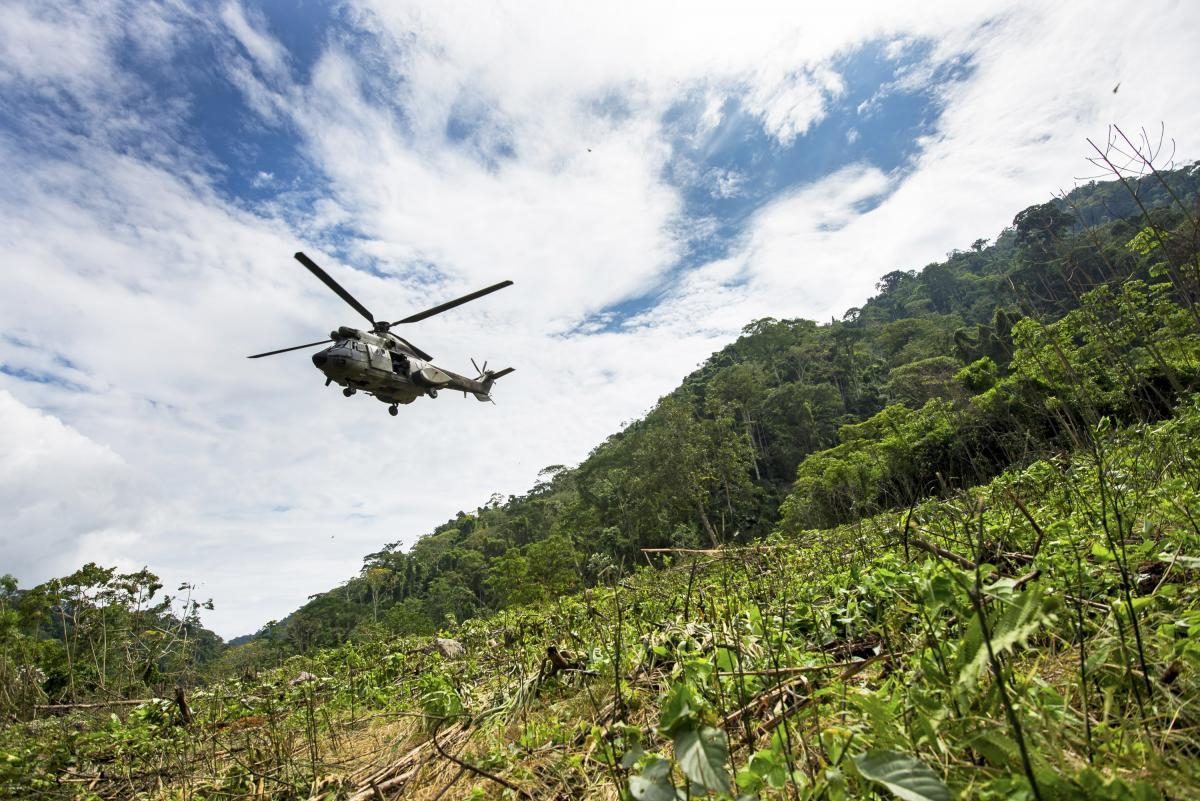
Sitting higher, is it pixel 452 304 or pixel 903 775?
pixel 452 304

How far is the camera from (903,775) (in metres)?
0.78

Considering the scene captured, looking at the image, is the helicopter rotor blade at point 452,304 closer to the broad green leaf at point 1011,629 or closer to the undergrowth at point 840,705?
the undergrowth at point 840,705

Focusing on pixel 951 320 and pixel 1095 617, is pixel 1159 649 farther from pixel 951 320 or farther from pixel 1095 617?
pixel 951 320

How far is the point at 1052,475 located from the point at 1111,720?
5527 mm

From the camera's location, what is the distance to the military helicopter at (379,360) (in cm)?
1109

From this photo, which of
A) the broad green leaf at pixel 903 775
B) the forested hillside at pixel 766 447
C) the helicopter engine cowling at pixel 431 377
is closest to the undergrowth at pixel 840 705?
the broad green leaf at pixel 903 775

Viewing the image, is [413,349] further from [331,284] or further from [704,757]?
[704,757]

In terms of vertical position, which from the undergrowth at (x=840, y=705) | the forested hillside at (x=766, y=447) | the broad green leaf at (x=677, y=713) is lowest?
the undergrowth at (x=840, y=705)

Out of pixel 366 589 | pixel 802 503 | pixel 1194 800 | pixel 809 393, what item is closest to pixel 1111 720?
pixel 1194 800

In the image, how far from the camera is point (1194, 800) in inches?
29.9

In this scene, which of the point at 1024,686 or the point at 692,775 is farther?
the point at 1024,686

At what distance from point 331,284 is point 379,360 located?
1921mm

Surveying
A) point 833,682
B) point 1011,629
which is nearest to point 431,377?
point 833,682

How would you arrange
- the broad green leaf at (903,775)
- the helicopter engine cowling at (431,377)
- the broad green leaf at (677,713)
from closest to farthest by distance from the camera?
the broad green leaf at (903,775) < the broad green leaf at (677,713) < the helicopter engine cowling at (431,377)
